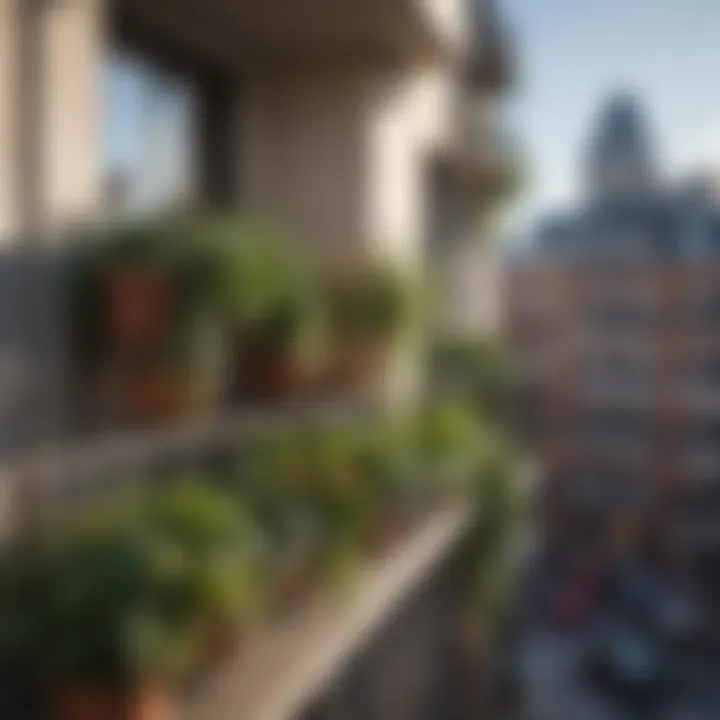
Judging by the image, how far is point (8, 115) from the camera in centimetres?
74

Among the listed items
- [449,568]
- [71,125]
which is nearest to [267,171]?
[71,125]

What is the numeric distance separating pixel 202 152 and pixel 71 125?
391 mm

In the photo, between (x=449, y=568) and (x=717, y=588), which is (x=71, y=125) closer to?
(x=717, y=588)

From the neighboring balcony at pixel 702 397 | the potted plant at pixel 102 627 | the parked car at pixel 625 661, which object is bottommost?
the parked car at pixel 625 661

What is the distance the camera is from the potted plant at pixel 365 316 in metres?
1.06

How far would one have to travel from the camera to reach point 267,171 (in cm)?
128

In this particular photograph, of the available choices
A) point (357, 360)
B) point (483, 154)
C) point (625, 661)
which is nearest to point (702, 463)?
point (625, 661)

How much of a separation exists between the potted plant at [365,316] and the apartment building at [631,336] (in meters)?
0.15

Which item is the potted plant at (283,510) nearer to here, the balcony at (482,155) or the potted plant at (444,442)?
the potted plant at (444,442)


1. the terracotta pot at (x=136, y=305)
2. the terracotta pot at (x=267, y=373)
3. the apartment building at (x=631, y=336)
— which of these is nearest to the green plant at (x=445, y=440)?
the apartment building at (x=631, y=336)

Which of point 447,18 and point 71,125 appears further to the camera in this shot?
point 447,18

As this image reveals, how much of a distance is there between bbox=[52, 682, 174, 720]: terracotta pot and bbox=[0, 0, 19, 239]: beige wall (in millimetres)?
330

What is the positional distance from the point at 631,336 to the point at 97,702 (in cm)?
70

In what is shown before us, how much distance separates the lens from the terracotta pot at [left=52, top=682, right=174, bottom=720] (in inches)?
24.3
